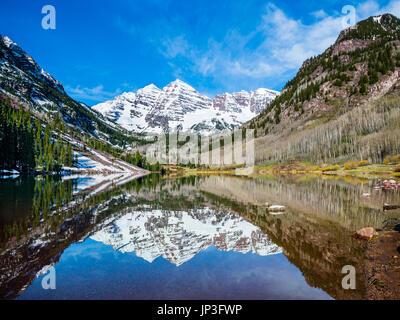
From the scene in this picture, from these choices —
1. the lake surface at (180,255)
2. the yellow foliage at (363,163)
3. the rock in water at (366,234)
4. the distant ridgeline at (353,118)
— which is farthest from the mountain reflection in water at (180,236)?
the distant ridgeline at (353,118)

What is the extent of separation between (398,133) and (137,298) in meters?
123

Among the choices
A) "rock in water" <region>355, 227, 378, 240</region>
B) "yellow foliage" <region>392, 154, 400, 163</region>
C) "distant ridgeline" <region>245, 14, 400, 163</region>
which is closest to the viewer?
"rock in water" <region>355, 227, 378, 240</region>

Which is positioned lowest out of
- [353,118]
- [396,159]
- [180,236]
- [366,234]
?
[180,236]

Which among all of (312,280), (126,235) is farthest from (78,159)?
(312,280)

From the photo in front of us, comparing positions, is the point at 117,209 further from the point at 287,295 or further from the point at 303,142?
the point at 303,142

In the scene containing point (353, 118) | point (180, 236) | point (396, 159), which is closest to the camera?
point (180, 236)

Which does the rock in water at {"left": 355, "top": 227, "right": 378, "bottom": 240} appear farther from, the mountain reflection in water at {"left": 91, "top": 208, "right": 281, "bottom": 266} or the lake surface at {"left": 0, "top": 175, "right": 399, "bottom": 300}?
the mountain reflection in water at {"left": 91, "top": 208, "right": 281, "bottom": 266}

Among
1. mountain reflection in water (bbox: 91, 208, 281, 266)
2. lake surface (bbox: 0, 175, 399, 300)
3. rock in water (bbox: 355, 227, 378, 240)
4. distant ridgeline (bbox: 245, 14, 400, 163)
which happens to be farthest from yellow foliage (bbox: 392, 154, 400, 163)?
rock in water (bbox: 355, 227, 378, 240)

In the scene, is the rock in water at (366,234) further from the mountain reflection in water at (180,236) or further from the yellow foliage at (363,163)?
the yellow foliage at (363,163)

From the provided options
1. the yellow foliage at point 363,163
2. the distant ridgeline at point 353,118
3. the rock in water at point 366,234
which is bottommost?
the rock in water at point 366,234

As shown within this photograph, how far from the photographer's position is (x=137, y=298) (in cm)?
661

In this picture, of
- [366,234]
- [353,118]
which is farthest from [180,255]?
[353,118]

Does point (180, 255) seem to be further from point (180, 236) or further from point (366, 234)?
point (366, 234)

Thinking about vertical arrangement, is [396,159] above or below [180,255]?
above
